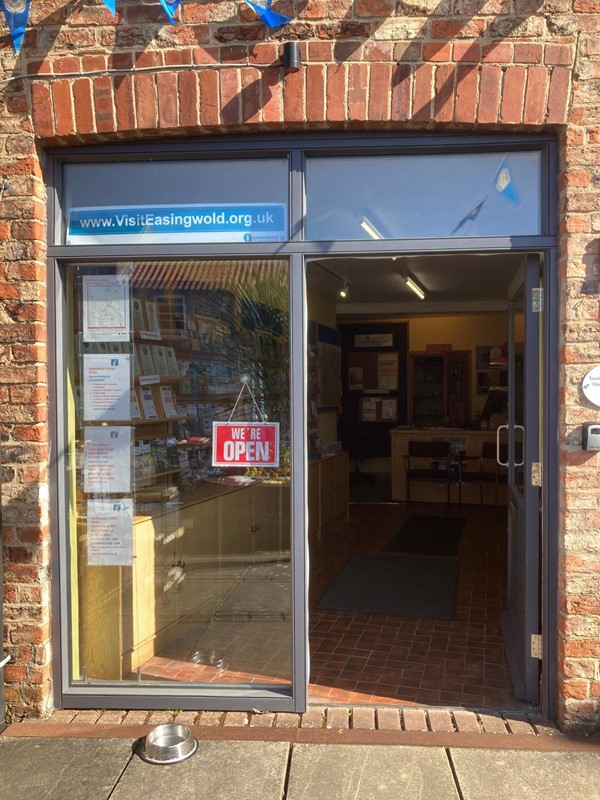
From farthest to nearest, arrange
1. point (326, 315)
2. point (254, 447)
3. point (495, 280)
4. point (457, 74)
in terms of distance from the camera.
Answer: point (326, 315), point (495, 280), point (254, 447), point (457, 74)

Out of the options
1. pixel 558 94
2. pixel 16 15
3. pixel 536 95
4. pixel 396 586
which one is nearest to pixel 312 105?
pixel 536 95

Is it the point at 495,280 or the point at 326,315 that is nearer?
the point at 495,280

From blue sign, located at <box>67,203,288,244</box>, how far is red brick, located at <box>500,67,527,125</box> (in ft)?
3.88

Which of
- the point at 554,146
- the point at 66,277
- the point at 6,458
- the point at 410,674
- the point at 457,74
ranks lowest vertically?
the point at 410,674

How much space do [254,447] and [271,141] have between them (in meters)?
1.61

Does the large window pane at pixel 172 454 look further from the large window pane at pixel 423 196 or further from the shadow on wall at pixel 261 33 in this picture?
the shadow on wall at pixel 261 33

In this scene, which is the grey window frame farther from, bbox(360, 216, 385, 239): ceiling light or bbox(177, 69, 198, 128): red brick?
bbox(177, 69, 198, 128): red brick

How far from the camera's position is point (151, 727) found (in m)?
3.39

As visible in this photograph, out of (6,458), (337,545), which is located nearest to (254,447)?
(6,458)

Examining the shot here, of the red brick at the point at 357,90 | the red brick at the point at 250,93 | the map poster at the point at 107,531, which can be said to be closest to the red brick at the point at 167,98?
the red brick at the point at 250,93

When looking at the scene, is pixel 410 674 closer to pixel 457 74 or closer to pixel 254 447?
pixel 254 447

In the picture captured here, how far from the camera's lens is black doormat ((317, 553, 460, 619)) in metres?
5.20

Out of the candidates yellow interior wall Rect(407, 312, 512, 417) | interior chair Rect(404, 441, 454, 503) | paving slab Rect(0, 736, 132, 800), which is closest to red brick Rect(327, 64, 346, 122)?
paving slab Rect(0, 736, 132, 800)

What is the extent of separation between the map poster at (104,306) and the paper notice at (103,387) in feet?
0.40
